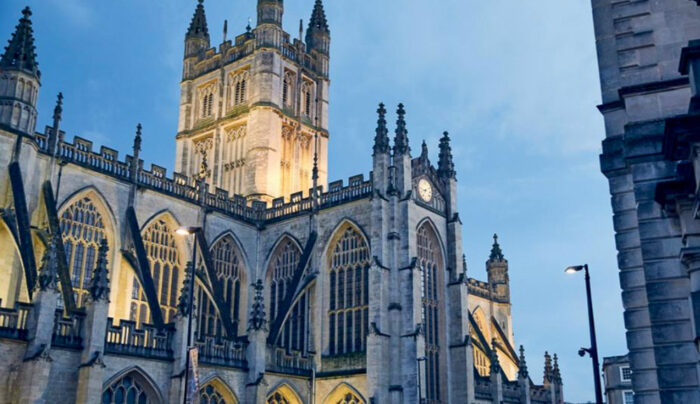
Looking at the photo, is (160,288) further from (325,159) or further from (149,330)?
(325,159)

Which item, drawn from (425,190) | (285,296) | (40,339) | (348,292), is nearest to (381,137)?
(425,190)

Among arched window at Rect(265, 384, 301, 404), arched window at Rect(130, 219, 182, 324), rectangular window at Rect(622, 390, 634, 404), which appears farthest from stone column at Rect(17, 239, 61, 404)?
rectangular window at Rect(622, 390, 634, 404)

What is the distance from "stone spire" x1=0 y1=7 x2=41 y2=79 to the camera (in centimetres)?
3328

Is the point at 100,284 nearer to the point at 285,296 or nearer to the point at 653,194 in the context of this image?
the point at 285,296

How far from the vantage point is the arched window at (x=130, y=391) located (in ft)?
97.3

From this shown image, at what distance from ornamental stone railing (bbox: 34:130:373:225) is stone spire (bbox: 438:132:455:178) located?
5728 millimetres

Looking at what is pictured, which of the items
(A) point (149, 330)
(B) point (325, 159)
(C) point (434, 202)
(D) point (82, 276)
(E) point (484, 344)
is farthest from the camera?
(B) point (325, 159)

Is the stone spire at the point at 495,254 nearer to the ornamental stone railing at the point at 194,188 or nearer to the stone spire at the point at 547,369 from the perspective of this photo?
the stone spire at the point at 547,369

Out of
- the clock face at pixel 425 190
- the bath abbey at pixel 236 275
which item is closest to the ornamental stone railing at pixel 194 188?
the bath abbey at pixel 236 275

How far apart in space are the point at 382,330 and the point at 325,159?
21.9 metres

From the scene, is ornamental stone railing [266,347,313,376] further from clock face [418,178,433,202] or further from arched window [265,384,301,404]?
clock face [418,178,433,202]

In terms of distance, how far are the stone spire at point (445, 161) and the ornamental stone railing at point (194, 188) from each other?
18.8 feet

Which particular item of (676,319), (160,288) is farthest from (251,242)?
(676,319)

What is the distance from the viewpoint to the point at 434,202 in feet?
141
